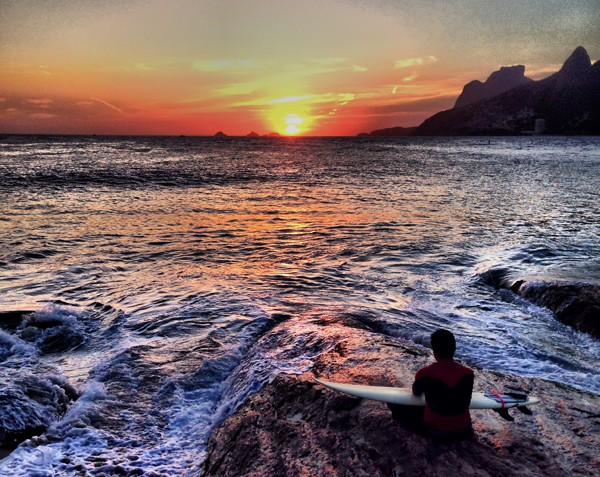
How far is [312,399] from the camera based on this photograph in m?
4.69

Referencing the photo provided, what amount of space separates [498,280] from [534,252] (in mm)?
3088

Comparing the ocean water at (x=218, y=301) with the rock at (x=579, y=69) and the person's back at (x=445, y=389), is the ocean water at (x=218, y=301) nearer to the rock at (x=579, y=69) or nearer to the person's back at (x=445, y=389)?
the person's back at (x=445, y=389)

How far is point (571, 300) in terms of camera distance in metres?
8.03

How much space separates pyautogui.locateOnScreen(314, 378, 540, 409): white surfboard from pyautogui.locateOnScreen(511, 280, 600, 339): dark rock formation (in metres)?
3.91

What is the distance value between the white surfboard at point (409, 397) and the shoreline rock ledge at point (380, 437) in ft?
0.55

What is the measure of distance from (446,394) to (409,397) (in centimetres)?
41

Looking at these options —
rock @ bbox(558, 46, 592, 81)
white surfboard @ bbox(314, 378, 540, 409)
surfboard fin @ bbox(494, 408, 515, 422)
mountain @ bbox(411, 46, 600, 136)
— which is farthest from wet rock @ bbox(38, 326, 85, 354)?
rock @ bbox(558, 46, 592, 81)

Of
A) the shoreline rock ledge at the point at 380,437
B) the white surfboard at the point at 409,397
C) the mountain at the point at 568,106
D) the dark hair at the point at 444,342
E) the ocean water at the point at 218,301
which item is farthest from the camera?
the mountain at the point at 568,106

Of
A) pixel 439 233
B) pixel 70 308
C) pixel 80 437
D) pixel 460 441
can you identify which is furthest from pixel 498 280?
pixel 70 308

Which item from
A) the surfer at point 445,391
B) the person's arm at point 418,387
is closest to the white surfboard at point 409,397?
the person's arm at point 418,387

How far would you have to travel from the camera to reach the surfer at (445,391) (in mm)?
3678

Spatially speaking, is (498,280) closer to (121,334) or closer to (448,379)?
(448,379)

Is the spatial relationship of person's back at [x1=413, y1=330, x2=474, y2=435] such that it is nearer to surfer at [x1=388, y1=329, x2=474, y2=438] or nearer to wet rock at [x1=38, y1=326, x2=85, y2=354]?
surfer at [x1=388, y1=329, x2=474, y2=438]

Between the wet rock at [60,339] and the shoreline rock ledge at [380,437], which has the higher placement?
the shoreline rock ledge at [380,437]
